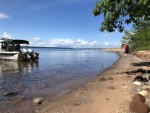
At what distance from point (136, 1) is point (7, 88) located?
1081cm

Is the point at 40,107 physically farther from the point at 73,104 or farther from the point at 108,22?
the point at 108,22

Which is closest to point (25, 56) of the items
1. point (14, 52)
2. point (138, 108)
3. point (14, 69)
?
point (14, 52)

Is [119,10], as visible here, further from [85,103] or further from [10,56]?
[10,56]

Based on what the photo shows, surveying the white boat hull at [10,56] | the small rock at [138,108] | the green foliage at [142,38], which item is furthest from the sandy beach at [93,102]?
the green foliage at [142,38]

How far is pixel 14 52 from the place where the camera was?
37625mm

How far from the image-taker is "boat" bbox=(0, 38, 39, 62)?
37750mm

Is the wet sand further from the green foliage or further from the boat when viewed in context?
the green foliage

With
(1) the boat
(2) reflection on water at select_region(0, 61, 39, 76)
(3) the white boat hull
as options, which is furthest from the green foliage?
(2) reflection on water at select_region(0, 61, 39, 76)

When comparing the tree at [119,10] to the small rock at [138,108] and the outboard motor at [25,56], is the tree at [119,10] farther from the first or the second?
the outboard motor at [25,56]

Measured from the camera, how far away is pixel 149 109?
28.6ft

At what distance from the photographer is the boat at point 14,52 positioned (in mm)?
37750

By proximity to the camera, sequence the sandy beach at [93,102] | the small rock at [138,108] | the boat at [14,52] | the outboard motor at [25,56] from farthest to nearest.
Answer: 1. the outboard motor at [25,56]
2. the boat at [14,52]
3. the sandy beach at [93,102]
4. the small rock at [138,108]

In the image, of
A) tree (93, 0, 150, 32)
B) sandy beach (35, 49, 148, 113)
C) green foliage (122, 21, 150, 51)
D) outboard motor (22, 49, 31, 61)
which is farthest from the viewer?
green foliage (122, 21, 150, 51)

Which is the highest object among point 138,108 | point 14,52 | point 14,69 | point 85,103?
point 14,52
